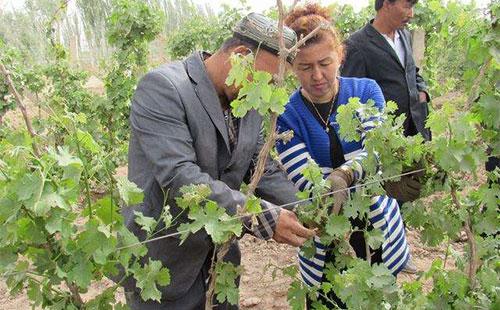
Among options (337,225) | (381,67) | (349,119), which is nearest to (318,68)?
(349,119)

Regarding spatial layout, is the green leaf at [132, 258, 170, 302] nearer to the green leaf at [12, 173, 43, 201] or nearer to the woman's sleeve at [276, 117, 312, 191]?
the green leaf at [12, 173, 43, 201]

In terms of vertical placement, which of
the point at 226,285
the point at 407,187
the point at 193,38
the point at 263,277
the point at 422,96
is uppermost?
the point at 407,187

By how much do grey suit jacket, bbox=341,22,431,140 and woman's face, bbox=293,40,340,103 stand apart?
1.02 m

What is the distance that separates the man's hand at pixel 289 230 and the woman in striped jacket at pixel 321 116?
0.34m

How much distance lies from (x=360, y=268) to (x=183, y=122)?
729 millimetres

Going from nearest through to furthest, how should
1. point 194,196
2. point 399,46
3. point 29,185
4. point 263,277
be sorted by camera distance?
point 29,185, point 194,196, point 399,46, point 263,277

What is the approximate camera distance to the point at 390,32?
3203 millimetres

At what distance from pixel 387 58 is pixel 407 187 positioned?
1.62 m

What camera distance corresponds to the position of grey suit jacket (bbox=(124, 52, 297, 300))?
1.62 meters

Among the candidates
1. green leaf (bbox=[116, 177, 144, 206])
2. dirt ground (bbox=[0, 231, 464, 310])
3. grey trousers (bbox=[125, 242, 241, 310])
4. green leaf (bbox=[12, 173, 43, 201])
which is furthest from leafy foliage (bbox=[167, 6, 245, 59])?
green leaf (bbox=[12, 173, 43, 201])

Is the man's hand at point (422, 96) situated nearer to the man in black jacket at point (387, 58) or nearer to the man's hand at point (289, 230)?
the man in black jacket at point (387, 58)

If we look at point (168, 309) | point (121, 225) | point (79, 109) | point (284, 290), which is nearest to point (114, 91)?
point (79, 109)

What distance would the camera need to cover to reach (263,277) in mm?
4105

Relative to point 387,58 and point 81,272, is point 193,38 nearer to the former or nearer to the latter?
point 387,58
